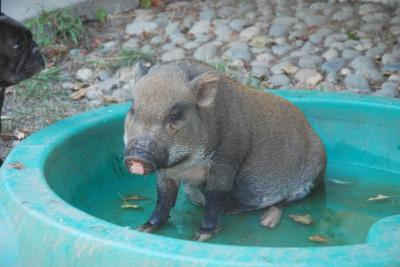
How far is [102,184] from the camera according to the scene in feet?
14.5

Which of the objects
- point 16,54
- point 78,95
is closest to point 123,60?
point 78,95

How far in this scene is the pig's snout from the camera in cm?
310

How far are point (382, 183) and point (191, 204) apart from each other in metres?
1.07

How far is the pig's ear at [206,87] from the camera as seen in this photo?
3.41 m

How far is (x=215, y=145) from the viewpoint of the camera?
3588mm

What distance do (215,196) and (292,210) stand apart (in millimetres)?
601

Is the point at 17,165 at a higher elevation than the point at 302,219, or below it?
higher

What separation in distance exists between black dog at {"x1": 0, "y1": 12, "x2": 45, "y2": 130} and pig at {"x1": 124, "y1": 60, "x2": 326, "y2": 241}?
1088 millimetres

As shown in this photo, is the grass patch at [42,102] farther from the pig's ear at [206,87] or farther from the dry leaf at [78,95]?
the pig's ear at [206,87]

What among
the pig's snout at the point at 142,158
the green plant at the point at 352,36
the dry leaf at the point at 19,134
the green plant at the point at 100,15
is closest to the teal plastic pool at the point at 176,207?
the pig's snout at the point at 142,158

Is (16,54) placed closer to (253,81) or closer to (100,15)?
(253,81)

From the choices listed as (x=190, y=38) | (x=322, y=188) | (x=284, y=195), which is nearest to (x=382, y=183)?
(x=322, y=188)

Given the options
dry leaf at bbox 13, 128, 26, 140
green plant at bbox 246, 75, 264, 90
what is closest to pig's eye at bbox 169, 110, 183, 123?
dry leaf at bbox 13, 128, 26, 140

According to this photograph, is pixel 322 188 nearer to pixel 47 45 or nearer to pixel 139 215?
pixel 139 215
